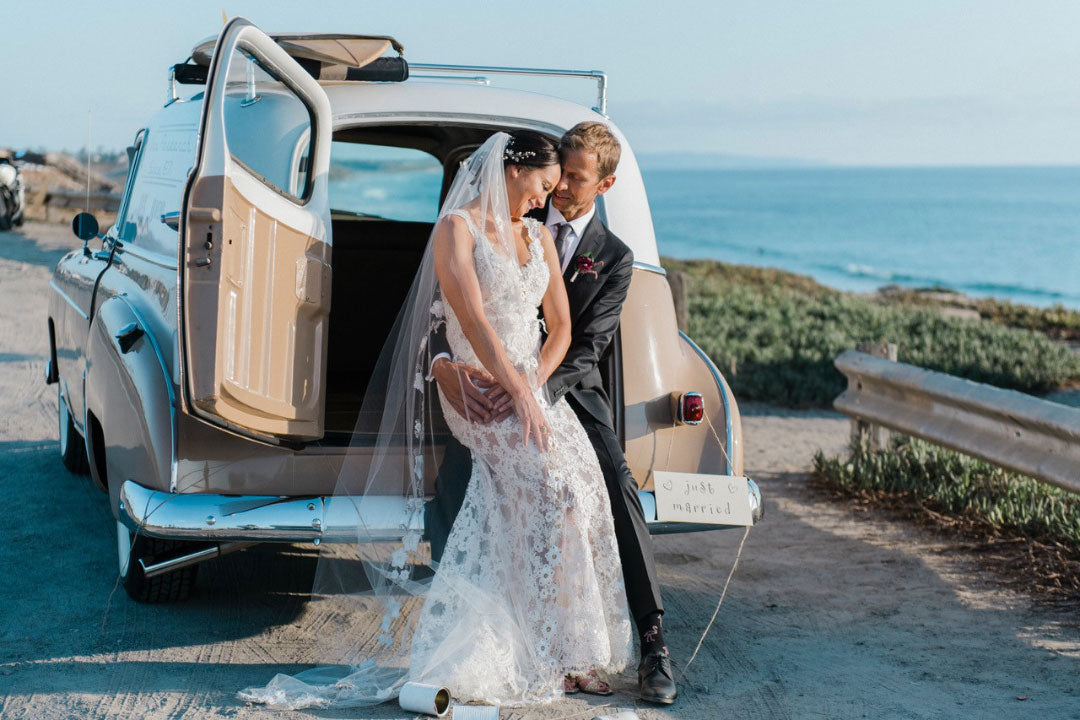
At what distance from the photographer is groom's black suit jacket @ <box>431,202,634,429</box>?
14.5 feet

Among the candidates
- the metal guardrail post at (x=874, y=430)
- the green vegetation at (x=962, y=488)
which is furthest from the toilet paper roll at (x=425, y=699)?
the metal guardrail post at (x=874, y=430)

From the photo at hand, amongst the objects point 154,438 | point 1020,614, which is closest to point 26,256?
point 154,438

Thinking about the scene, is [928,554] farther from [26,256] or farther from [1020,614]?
[26,256]

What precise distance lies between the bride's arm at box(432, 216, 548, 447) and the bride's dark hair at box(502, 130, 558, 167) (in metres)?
0.30

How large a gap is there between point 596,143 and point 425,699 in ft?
7.10

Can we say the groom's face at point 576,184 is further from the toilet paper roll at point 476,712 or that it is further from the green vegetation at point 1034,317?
the green vegetation at point 1034,317

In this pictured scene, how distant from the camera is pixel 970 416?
21.7 feet

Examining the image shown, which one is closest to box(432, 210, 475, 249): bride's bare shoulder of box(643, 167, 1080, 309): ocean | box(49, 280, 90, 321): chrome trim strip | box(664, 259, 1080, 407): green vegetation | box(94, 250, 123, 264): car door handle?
box(94, 250, 123, 264): car door handle

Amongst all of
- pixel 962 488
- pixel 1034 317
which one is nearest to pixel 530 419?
pixel 962 488

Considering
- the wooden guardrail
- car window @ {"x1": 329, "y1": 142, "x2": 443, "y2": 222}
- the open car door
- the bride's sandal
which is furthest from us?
car window @ {"x1": 329, "y1": 142, "x2": 443, "y2": 222}

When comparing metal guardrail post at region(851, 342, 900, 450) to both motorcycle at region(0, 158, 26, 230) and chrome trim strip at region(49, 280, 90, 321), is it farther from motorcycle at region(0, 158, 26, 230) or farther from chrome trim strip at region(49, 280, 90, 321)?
motorcycle at region(0, 158, 26, 230)

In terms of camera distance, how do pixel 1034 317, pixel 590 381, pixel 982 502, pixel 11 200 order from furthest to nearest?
pixel 11 200
pixel 1034 317
pixel 982 502
pixel 590 381

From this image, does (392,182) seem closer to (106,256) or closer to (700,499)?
(106,256)

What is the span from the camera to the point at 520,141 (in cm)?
418
